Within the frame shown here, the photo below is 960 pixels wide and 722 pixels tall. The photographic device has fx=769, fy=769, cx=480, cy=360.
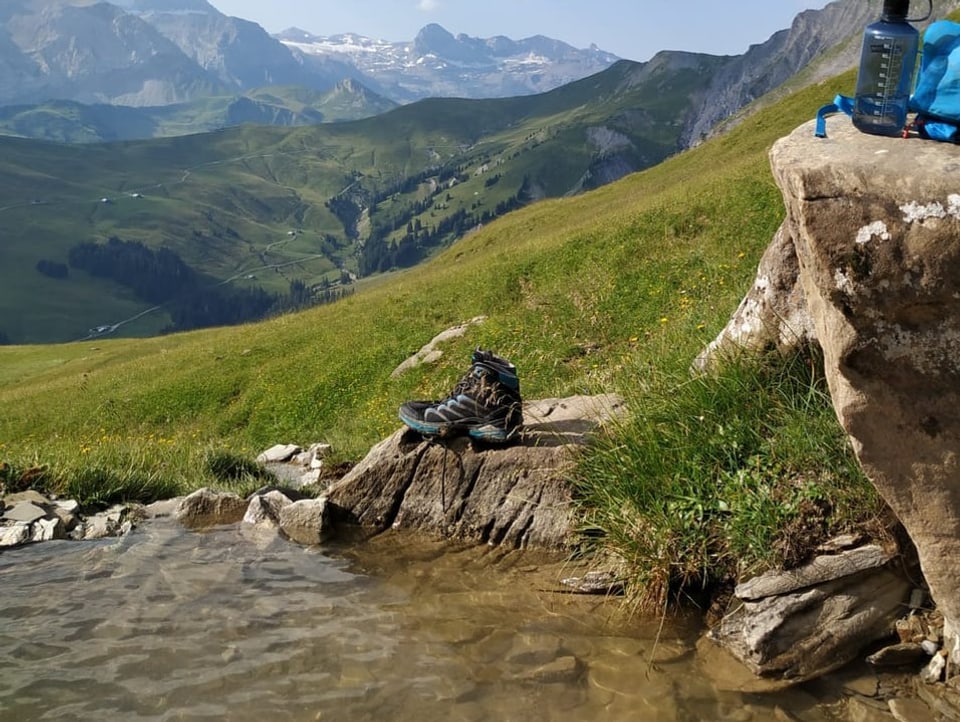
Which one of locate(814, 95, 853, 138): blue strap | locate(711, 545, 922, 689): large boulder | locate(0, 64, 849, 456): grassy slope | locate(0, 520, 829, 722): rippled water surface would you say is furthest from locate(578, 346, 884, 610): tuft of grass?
locate(0, 64, 849, 456): grassy slope

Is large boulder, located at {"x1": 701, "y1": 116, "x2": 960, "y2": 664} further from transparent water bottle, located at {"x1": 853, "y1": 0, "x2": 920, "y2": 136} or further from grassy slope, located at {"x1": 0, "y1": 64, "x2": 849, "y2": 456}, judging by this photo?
grassy slope, located at {"x1": 0, "y1": 64, "x2": 849, "y2": 456}

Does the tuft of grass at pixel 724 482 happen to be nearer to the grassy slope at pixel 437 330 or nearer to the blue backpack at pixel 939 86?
the blue backpack at pixel 939 86

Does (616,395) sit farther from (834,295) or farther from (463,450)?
(834,295)

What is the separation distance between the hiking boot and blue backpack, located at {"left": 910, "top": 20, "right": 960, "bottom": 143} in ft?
17.6

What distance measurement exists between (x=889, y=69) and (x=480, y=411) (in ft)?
18.3

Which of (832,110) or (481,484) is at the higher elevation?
(832,110)

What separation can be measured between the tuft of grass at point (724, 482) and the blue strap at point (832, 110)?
2447 mm

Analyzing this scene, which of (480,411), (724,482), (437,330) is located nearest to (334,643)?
(480,411)

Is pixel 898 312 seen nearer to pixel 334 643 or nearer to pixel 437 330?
pixel 334 643

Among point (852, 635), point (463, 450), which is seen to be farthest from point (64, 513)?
point (852, 635)

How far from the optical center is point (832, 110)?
6.90 m

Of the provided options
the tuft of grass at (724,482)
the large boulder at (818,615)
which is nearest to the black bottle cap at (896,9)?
the tuft of grass at (724,482)

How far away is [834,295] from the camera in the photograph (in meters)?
5.29

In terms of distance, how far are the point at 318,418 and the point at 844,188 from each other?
21.3 metres
